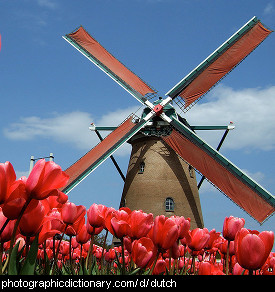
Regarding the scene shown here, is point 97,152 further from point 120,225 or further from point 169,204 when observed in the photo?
point 120,225

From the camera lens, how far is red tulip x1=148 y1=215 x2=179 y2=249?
2652mm

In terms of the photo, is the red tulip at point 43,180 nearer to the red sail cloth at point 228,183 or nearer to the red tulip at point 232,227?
the red tulip at point 232,227

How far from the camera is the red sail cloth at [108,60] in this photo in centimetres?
2242

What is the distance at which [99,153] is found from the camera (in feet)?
67.3

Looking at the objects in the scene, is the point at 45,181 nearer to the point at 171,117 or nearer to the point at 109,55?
the point at 171,117

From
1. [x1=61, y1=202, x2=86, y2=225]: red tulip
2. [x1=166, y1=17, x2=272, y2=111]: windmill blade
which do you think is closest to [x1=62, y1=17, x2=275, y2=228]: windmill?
[x1=166, y1=17, x2=272, y2=111]: windmill blade

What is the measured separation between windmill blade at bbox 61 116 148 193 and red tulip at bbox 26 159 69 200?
697 inches

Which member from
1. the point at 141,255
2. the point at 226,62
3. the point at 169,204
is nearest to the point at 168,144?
the point at 169,204

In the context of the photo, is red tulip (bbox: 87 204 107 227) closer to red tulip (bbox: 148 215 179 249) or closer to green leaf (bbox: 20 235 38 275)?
red tulip (bbox: 148 215 179 249)

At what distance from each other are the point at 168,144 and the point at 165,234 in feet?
61.7
